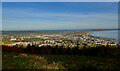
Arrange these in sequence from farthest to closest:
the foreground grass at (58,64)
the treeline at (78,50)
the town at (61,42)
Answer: the town at (61,42)
the treeline at (78,50)
the foreground grass at (58,64)

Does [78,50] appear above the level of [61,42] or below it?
above

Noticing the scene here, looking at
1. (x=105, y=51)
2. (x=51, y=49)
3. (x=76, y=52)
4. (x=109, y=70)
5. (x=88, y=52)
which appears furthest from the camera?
(x=51, y=49)

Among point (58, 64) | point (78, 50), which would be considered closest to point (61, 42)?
point (78, 50)

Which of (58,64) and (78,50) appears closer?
(58,64)

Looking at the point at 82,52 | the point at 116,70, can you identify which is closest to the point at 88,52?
the point at 82,52

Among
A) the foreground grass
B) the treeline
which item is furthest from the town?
the foreground grass

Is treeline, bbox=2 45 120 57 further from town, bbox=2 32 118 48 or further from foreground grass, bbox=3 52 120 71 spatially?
foreground grass, bbox=3 52 120 71

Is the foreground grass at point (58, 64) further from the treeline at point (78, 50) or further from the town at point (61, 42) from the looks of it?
the town at point (61, 42)

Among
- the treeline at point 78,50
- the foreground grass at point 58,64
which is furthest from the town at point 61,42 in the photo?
the foreground grass at point 58,64

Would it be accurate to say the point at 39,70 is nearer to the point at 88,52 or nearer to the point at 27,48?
the point at 88,52

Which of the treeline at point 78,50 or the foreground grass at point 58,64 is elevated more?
the foreground grass at point 58,64

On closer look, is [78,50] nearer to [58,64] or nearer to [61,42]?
[58,64]
